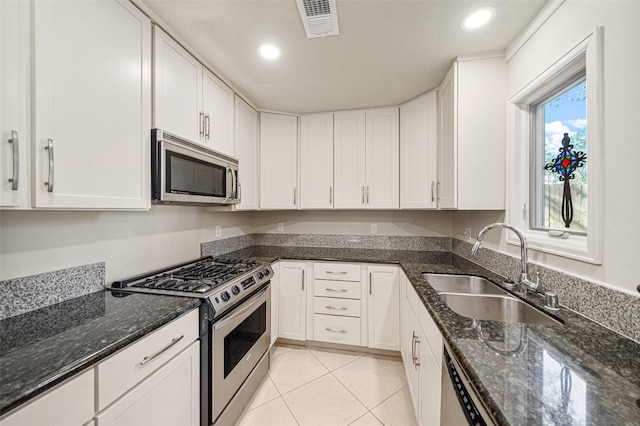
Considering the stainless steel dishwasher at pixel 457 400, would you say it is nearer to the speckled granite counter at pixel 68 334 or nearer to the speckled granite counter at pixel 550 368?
the speckled granite counter at pixel 550 368

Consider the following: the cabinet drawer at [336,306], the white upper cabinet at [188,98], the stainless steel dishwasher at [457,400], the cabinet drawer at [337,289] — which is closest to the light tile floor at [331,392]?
the cabinet drawer at [336,306]

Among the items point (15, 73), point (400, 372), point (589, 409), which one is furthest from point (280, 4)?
point (400, 372)

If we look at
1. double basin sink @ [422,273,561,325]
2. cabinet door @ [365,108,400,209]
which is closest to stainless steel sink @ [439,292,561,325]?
double basin sink @ [422,273,561,325]

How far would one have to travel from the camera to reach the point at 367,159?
8.54 ft

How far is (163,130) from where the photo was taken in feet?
4.54

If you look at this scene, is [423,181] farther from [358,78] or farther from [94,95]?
[94,95]

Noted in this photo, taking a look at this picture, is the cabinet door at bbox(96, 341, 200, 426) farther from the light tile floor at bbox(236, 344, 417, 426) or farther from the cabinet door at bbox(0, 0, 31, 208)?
the cabinet door at bbox(0, 0, 31, 208)

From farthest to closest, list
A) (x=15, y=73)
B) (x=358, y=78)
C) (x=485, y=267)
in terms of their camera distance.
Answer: (x=358, y=78), (x=485, y=267), (x=15, y=73)

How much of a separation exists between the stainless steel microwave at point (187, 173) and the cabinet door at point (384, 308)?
1471 mm

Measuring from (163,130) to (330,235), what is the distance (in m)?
2.01

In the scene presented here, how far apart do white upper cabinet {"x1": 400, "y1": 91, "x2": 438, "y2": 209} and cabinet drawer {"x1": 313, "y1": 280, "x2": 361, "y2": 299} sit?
3.07 feet

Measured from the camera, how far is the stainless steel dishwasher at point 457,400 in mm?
731

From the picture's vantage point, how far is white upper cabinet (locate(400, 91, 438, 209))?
2.22m

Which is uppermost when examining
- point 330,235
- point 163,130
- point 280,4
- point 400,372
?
point 280,4
